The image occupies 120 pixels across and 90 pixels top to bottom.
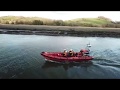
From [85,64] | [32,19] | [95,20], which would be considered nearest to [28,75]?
[85,64]

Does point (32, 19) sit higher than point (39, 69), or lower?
higher

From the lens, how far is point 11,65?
65.7 feet

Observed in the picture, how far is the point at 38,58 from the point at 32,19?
5553 centimetres

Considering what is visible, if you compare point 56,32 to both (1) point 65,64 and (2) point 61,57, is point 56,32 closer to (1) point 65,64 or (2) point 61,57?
(2) point 61,57

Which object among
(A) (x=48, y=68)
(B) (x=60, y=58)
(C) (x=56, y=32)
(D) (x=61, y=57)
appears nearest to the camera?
(A) (x=48, y=68)

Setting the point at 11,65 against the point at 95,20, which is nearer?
the point at 11,65

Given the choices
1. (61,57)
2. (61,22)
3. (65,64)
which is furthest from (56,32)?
(65,64)

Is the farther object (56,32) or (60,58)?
(56,32)

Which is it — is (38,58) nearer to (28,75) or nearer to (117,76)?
(28,75)

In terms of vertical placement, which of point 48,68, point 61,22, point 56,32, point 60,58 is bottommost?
point 48,68

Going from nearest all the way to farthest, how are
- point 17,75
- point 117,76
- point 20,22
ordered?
point 17,75 → point 117,76 → point 20,22

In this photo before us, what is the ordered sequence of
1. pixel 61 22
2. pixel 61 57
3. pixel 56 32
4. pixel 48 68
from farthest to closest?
1. pixel 61 22
2. pixel 56 32
3. pixel 61 57
4. pixel 48 68

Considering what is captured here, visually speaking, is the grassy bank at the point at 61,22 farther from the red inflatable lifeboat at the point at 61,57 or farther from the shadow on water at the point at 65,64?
the shadow on water at the point at 65,64

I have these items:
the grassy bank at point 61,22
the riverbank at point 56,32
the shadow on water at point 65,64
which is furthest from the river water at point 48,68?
the grassy bank at point 61,22
